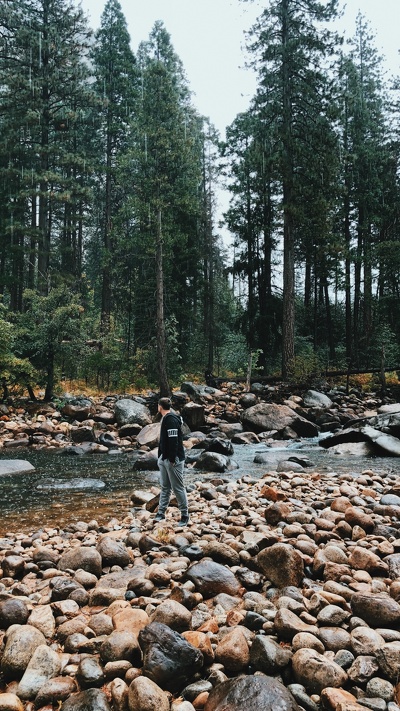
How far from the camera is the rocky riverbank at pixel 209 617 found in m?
2.42

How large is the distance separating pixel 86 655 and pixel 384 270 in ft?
87.8

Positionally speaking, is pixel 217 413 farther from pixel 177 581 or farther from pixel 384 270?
pixel 384 270

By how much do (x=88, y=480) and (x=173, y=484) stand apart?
3.18 m

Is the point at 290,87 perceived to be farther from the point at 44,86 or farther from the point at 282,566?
the point at 282,566

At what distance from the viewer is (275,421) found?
14.0 metres

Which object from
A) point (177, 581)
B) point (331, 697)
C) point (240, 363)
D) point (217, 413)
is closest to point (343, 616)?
point (331, 697)

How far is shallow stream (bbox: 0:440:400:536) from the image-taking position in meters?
6.26

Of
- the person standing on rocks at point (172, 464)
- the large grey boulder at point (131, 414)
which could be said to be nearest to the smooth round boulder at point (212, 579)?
the person standing on rocks at point (172, 464)

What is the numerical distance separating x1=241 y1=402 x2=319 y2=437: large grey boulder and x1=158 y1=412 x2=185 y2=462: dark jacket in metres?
8.48

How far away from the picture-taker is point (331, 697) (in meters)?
2.29

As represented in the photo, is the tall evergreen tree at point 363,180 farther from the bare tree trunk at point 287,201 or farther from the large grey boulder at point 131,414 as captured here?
the large grey boulder at point 131,414

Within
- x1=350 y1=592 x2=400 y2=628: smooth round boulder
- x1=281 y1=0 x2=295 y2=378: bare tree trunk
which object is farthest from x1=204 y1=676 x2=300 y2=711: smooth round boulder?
x1=281 y1=0 x2=295 y2=378: bare tree trunk

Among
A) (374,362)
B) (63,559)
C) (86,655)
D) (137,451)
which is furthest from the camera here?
(374,362)

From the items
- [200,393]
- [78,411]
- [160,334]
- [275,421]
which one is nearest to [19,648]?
[275,421]
